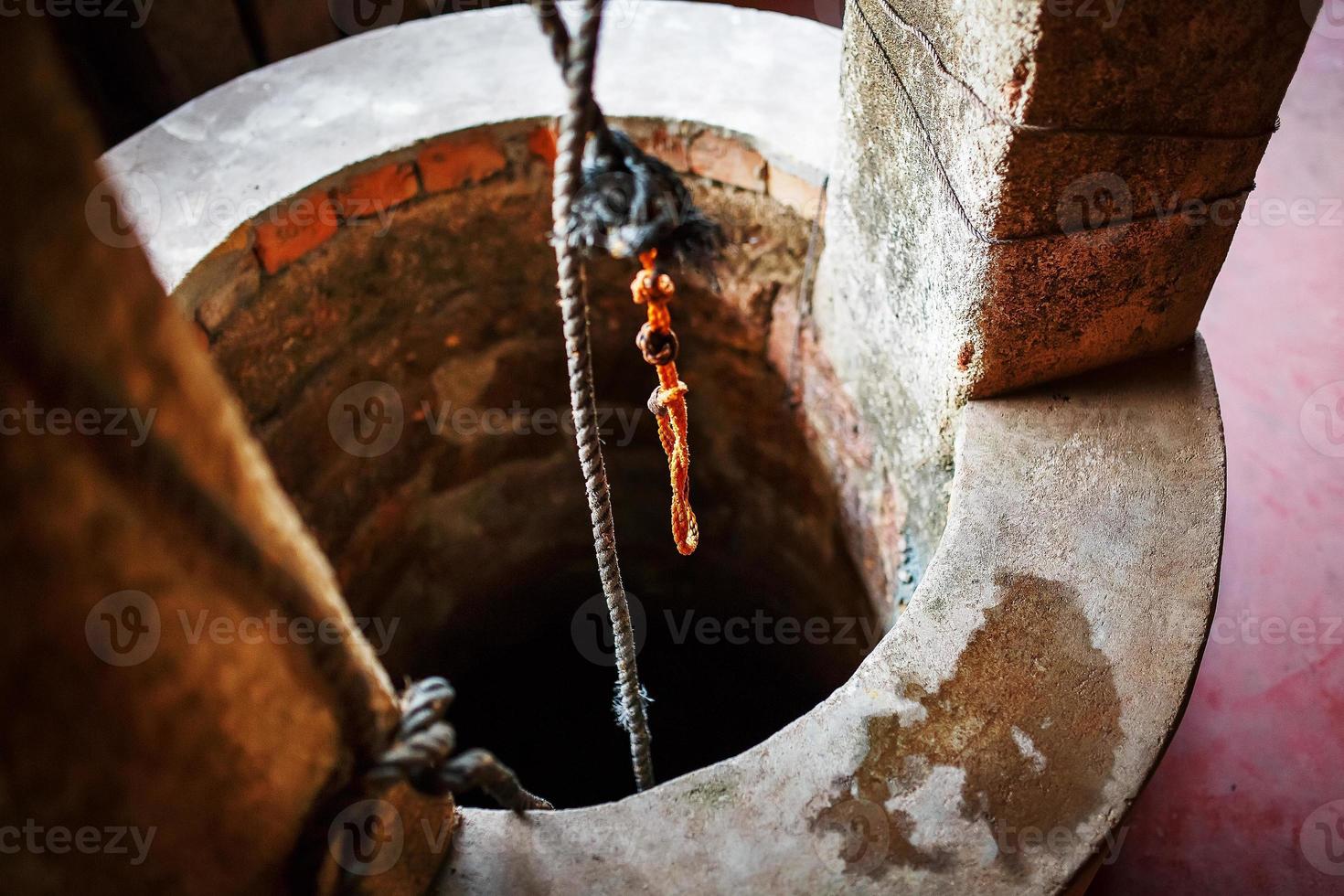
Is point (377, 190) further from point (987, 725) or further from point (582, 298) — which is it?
point (987, 725)


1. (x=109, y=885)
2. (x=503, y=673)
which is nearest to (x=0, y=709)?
(x=109, y=885)

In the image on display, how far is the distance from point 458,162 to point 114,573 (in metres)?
2.07

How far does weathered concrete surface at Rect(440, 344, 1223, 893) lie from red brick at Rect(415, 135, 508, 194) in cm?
159

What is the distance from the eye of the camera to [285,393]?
2.67m

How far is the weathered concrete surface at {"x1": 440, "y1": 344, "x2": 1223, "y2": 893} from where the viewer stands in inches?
53.1

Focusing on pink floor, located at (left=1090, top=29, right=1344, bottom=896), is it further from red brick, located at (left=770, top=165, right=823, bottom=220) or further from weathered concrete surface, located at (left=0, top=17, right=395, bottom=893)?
weathered concrete surface, located at (left=0, top=17, right=395, bottom=893)

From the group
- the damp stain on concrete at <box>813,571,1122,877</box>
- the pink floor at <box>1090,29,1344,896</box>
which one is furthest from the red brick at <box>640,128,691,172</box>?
the pink floor at <box>1090,29,1344,896</box>

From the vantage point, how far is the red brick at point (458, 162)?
2.58m

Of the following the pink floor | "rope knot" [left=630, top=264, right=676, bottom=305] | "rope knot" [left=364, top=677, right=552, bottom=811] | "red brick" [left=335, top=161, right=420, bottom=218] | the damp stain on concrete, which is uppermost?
"rope knot" [left=630, top=264, right=676, bottom=305]

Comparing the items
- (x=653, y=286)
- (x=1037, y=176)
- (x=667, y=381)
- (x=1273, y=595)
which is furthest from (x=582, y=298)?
(x=1273, y=595)

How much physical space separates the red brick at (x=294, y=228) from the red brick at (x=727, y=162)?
99cm

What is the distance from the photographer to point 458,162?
2639 mm

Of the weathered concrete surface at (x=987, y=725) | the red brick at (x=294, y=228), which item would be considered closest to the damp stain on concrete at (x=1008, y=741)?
the weathered concrete surface at (x=987, y=725)

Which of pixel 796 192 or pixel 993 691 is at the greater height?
pixel 796 192
